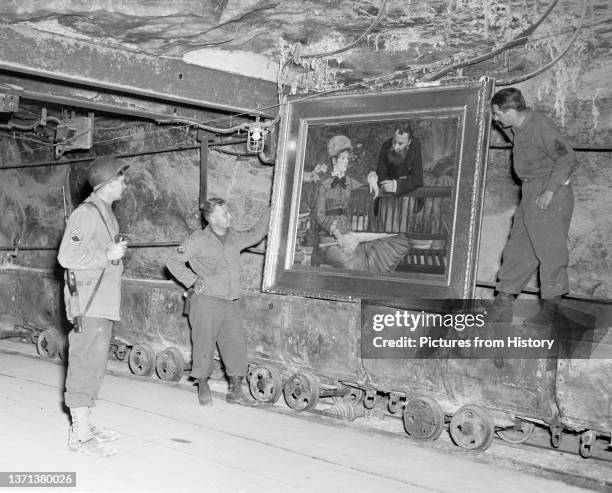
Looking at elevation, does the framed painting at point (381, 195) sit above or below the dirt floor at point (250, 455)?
above

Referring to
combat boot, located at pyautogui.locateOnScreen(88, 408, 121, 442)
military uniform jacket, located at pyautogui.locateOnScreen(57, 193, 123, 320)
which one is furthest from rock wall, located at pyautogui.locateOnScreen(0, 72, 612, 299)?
military uniform jacket, located at pyautogui.locateOnScreen(57, 193, 123, 320)

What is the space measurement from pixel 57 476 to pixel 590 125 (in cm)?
426

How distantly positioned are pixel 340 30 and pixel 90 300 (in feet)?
9.45

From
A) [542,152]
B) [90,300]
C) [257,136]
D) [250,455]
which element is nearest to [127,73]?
[257,136]

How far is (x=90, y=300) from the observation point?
490 cm

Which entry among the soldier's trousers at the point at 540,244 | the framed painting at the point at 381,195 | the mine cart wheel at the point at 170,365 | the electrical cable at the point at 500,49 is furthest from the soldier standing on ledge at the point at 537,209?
the mine cart wheel at the point at 170,365

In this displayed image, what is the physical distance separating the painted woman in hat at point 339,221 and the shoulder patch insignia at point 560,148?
5.04 ft

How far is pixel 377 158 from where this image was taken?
248 inches

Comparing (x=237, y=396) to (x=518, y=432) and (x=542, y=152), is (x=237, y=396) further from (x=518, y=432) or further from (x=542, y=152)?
(x=542, y=152)

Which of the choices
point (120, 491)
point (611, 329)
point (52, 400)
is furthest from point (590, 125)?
point (52, 400)

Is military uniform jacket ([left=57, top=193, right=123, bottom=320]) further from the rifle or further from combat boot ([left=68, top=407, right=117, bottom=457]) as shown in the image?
combat boot ([left=68, top=407, right=117, bottom=457])

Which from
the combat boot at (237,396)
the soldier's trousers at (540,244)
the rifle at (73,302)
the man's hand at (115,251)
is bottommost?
the combat boot at (237,396)

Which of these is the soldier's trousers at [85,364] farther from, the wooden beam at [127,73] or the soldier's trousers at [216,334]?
the wooden beam at [127,73]

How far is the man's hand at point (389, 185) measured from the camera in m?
6.16
